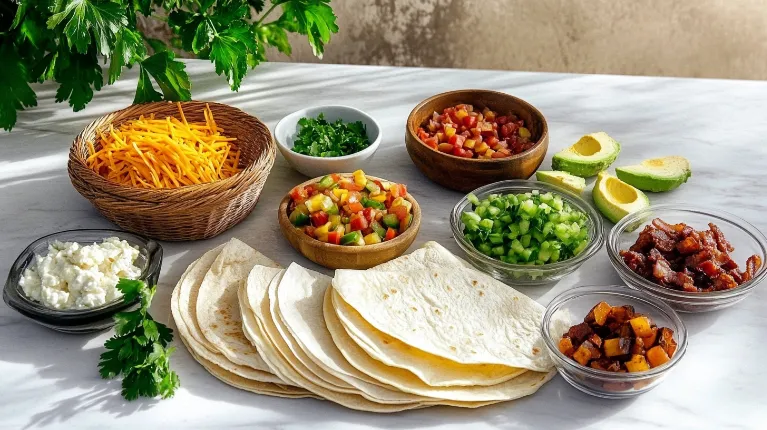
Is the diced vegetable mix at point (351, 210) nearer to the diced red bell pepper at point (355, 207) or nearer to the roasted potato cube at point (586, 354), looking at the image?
the diced red bell pepper at point (355, 207)

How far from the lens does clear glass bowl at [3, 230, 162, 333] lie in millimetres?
2846

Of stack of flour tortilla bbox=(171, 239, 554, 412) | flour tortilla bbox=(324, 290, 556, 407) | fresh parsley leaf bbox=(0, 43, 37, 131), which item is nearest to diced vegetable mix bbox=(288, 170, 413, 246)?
stack of flour tortilla bbox=(171, 239, 554, 412)

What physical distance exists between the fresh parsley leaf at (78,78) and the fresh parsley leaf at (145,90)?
0.68ft

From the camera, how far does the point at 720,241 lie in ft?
10.6

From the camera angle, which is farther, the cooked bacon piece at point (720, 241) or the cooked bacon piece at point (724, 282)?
the cooked bacon piece at point (720, 241)

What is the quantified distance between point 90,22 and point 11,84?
0.61 meters

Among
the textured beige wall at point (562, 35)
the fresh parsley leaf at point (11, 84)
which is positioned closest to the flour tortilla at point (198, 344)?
the fresh parsley leaf at point (11, 84)

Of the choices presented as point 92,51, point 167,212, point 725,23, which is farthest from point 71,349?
point 725,23

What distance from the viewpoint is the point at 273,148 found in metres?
3.53

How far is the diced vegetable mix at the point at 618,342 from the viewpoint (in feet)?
8.89

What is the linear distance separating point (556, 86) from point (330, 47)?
1903 mm

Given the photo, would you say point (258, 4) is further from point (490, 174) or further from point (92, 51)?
point (490, 174)

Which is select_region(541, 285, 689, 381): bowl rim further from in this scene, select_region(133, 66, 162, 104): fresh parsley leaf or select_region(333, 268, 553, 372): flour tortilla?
select_region(133, 66, 162, 104): fresh parsley leaf

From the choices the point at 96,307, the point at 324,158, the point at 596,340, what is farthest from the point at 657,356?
the point at 96,307
